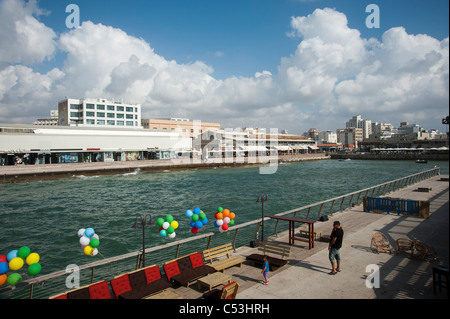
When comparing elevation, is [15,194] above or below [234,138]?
below

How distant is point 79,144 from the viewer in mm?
58156

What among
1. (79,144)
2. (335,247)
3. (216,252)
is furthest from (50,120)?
(335,247)

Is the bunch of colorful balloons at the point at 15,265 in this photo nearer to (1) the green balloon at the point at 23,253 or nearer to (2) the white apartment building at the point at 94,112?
(1) the green balloon at the point at 23,253

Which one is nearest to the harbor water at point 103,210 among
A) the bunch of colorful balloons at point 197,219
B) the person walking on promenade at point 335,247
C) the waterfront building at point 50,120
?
the bunch of colorful balloons at point 197,219

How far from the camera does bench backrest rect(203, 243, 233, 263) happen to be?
28.9 ft

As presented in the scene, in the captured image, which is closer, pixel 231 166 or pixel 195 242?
pixel 195 242

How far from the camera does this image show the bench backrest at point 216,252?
8.80 m

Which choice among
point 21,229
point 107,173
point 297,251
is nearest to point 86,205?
point 21,229

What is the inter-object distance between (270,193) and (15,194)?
28.8 m

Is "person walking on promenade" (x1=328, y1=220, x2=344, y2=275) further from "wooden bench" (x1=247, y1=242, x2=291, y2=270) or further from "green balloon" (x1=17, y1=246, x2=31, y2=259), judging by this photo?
"green balloon" (x1=17, y1=246, x2=31, y2=259)

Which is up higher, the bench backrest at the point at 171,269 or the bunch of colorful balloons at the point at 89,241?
the bunch of colorful balloons at the point at 89,241

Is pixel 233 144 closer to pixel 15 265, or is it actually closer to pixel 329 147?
pixel 15 265
